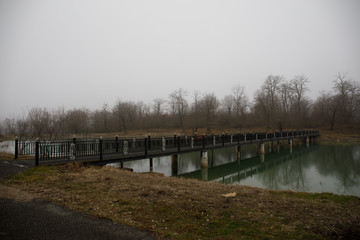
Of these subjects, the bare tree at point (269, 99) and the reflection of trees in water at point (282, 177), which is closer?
the reflection of trees in water at point (282, 177)

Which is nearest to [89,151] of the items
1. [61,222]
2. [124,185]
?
[124,185]

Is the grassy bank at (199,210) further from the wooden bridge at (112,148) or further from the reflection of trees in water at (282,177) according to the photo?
the reflection of trees in water at (282,177)

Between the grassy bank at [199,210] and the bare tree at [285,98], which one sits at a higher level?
the bare tree at [285,98]

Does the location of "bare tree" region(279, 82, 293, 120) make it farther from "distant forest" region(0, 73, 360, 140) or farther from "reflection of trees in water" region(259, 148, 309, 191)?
"reflection of trees in water" region(259, 148, 309, 191)

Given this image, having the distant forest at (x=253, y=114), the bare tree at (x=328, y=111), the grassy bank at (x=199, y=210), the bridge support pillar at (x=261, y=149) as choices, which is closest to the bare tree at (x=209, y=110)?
the distant forest at (x=253, y=114)

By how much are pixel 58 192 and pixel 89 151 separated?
6065mm

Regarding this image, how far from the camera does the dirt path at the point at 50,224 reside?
12.7 feet

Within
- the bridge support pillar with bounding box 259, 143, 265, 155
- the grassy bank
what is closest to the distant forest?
the bridge support pillar with bounding box 259, 143, 265, 155

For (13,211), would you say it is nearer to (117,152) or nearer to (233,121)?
(117,152)

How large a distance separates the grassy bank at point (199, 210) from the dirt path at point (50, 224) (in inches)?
11.1

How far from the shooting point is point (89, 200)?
19.1ft

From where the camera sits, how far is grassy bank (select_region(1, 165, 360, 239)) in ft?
14.2

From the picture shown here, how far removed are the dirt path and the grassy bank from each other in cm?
28

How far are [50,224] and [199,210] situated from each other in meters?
3.35
